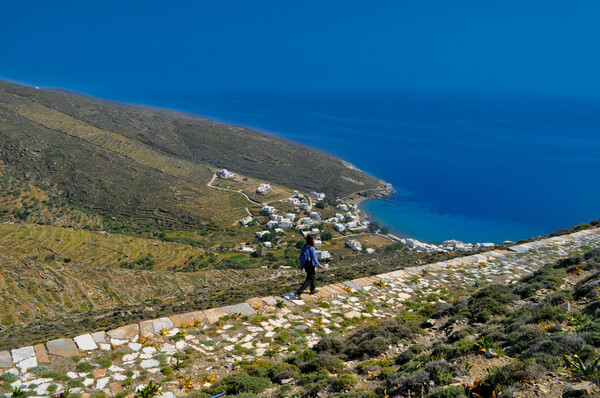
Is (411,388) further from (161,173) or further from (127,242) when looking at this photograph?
(161,173)

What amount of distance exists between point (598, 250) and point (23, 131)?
241 ft

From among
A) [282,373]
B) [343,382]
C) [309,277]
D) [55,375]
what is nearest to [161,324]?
[55,375]

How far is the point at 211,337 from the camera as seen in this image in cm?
736

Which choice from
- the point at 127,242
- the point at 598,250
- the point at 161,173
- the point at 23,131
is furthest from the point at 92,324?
the point at 23,131

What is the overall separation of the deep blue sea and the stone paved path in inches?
1734

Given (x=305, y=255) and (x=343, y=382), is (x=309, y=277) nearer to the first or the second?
(x=305, y=255)

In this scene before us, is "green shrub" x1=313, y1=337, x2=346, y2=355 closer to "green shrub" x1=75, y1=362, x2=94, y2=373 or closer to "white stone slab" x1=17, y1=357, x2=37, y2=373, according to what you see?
"green shrub" x1=75, y1=362, x2=94, y2=373

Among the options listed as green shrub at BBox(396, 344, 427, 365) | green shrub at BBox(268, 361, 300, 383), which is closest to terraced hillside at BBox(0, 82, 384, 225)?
green shrub at BBox(268, 361, 300, 383)

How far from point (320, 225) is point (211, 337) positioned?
48.1 m

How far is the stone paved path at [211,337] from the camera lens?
5807mm

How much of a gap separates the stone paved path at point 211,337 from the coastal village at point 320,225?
31.3 m

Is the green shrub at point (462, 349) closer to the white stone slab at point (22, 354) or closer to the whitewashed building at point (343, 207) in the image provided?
the white stone slab at point (22, 354)

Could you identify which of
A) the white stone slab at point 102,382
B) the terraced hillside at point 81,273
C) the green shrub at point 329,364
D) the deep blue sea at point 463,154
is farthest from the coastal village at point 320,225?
the white stone slab at point 102,382

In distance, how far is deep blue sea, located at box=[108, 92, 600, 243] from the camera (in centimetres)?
6034
